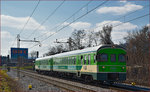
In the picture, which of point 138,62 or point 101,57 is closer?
point 101,57

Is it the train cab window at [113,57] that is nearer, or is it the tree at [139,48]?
the train cab window at [113,57]

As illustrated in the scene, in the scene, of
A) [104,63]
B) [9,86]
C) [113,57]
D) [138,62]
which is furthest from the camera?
[138,62]

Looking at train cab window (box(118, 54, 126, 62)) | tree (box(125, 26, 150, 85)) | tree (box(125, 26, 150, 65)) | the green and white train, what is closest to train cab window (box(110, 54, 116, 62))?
the green and white train

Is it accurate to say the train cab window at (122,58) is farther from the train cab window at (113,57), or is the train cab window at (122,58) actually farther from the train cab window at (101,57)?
the train cab window at (101,57)

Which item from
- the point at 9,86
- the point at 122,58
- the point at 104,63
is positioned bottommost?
the point at 9,86

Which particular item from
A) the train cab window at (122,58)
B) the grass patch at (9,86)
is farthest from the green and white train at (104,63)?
the grass patch at (9,86)

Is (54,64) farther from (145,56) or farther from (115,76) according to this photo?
(115,76)

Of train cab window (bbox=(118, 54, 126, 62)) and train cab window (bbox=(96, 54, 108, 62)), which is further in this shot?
train cab window (bbox=(118, 54, 126, 62))

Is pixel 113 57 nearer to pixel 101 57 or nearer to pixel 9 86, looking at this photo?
pixel 101 57

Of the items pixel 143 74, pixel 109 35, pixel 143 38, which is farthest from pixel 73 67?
pixel 109 35

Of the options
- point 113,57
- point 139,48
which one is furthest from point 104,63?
point 139,48

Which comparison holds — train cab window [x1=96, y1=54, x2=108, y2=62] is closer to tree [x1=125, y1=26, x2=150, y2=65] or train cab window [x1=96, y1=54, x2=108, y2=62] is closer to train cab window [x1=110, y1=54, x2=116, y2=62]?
train cab window [x1=110, y1=54, x2=116, y2=62]

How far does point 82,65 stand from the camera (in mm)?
19641

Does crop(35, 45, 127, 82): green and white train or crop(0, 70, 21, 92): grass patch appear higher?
crop(35, 45, 127, 82): green and white train
